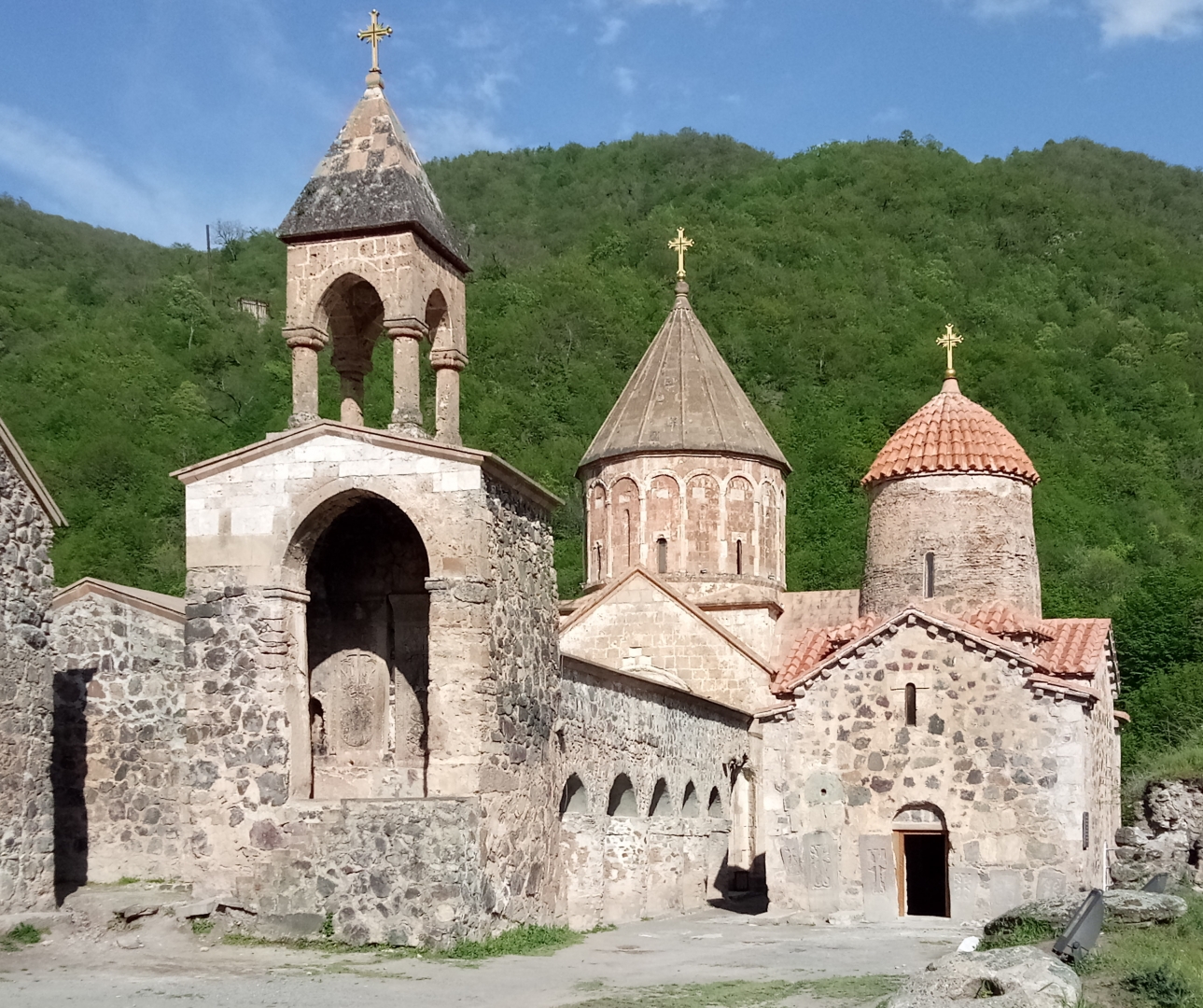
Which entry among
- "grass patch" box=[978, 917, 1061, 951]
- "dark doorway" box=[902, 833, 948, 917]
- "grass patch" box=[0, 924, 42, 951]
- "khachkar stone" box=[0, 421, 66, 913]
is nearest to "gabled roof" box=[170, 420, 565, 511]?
"khachkar stone" box=[0, 421, 66, 913]

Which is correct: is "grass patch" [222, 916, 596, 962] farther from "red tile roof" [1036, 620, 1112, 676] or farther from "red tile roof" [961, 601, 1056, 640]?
"red tile roof" [961, 601, 1056, 640]

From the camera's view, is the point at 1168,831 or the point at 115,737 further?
the point at 1168,831

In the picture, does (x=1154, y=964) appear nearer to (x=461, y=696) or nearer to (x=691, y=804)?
(x=461, y=696)

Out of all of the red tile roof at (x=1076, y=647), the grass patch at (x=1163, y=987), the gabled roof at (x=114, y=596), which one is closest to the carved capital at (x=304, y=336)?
the gabled roof at (x=114, y=596)

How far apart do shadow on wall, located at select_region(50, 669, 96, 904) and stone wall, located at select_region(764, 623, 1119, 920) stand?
6.92 meters

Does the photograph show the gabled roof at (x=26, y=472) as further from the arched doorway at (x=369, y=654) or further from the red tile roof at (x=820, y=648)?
the red tile roof at (x=820, y=648)

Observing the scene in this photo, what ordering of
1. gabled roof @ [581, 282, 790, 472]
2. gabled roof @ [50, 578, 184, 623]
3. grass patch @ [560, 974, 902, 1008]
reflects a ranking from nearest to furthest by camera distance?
1. grass patch @ [560, 974, 902, 1008]
2. gabled roof @ [50, 578, 184, 623]
3. gabled roof @ [581, 282, 790, 472]

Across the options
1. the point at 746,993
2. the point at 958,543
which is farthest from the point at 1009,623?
the point at 746,993

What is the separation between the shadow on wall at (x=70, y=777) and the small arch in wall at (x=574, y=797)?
15.3ft

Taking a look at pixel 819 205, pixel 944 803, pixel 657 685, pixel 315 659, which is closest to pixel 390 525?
pixel 315 659

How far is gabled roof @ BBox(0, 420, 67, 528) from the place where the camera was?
11.0 metres

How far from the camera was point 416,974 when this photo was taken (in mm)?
9359

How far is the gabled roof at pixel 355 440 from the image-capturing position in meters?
10.8

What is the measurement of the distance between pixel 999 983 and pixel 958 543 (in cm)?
1138
